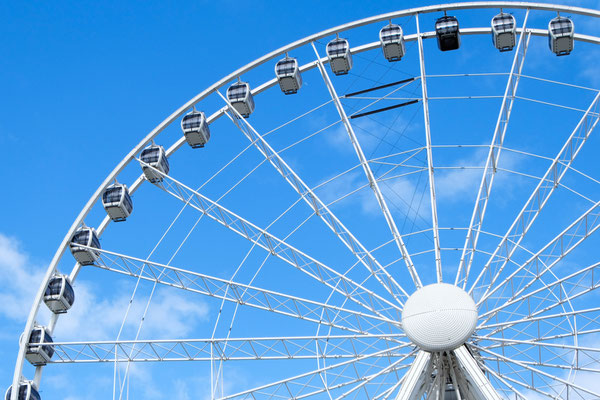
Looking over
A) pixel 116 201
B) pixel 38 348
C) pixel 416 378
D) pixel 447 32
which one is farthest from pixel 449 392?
pixel 38 348

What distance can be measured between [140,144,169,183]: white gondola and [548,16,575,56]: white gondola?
1440 cm

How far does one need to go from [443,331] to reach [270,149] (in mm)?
9044

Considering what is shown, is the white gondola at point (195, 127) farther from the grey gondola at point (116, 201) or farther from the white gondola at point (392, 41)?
the white gondola at point (392, 41)

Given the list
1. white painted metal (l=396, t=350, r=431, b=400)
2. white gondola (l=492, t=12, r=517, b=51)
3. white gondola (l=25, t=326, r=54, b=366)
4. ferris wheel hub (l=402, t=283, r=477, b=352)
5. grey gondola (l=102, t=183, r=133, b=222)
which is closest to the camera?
ferris wheel hub (l=402, t=283, r=477, b=352)

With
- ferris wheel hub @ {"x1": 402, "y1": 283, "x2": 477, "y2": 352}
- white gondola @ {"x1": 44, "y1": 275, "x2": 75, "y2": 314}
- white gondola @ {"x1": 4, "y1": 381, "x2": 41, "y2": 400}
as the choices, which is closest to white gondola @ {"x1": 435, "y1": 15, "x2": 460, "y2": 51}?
ferris wheel hub @ {"x1": 402, "y1": 283, "x2": 477, "y2": 352}

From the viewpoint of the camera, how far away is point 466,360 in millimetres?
27344

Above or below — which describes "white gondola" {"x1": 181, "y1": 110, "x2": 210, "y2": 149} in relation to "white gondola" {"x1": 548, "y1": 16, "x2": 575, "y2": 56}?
above

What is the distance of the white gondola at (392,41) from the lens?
3456 cm

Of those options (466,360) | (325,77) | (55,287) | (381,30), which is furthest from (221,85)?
(466,360)

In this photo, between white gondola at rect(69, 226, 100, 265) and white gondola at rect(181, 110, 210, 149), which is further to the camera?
white gondola at rect(181, 110, 210, 149)

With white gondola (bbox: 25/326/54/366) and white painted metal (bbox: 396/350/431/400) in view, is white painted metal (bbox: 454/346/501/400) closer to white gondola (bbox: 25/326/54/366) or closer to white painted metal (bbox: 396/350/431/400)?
white painted metal (bbox: 396/350/431/400)

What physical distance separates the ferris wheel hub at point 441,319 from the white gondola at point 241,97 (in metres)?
11.2

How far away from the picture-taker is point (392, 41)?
1364 inches

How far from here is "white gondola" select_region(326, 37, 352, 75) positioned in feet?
113
